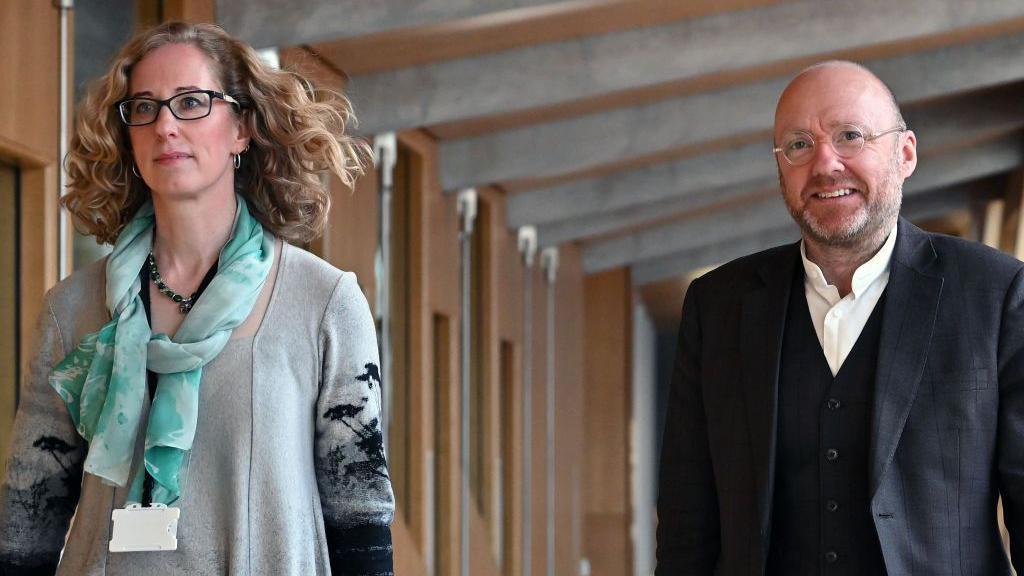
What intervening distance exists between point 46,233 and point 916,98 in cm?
806

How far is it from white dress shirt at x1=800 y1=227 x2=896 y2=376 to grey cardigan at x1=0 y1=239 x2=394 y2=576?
2.79ft

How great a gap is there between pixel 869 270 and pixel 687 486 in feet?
1.72

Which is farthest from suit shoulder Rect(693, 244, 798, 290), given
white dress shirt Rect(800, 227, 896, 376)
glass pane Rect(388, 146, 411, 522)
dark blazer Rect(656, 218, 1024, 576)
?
glass pane Rect(388, 146, 411, 522)

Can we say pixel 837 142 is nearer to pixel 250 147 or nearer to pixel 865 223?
pixel 865 223

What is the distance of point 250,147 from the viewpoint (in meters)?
2.63

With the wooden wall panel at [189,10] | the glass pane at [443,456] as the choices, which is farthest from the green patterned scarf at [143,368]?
the glass pane at [443,456]

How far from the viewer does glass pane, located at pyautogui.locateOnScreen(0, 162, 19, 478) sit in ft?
19.8

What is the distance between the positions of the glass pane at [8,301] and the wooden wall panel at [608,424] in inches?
618

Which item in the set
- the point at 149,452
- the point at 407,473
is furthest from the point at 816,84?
the point at 407,473

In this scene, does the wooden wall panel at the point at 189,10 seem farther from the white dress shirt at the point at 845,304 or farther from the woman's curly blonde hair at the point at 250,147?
the white dress shirt at the point at 845,304

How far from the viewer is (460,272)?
13648 mm

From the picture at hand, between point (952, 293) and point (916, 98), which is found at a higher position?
point (916, 98)

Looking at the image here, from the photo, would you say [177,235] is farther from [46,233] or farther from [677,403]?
[46,233]

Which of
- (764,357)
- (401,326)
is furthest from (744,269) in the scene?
(401,326)
